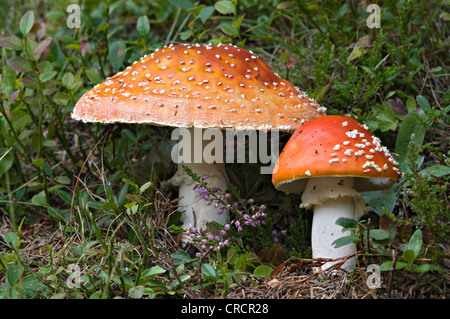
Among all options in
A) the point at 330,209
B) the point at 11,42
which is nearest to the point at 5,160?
the point at 11,42

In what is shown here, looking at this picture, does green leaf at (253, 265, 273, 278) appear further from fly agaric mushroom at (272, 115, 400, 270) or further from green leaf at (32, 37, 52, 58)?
green leaf at (32, 37, 52, 58)

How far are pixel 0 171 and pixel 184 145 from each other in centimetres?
142

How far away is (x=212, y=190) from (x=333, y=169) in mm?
981

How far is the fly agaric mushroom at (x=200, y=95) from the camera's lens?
2533 millimetres

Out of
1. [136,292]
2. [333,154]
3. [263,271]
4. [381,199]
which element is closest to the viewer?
[136,292]

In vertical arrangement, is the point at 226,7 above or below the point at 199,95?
above

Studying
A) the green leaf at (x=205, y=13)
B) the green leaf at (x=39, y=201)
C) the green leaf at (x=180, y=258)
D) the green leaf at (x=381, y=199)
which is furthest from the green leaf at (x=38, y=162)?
the green leaf at (x=381, y=199)

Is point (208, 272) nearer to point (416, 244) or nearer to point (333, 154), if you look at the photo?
point (333, 154)

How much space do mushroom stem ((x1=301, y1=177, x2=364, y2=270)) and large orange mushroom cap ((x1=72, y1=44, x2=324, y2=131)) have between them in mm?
406

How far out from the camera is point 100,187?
3449mm

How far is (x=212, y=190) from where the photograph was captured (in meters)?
3.04

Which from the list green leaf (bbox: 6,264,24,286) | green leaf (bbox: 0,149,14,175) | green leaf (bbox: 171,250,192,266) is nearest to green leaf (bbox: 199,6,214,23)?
green leaf (bbox: 0,149,14,175)

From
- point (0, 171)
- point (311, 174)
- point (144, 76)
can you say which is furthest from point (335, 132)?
point (0, 171)
